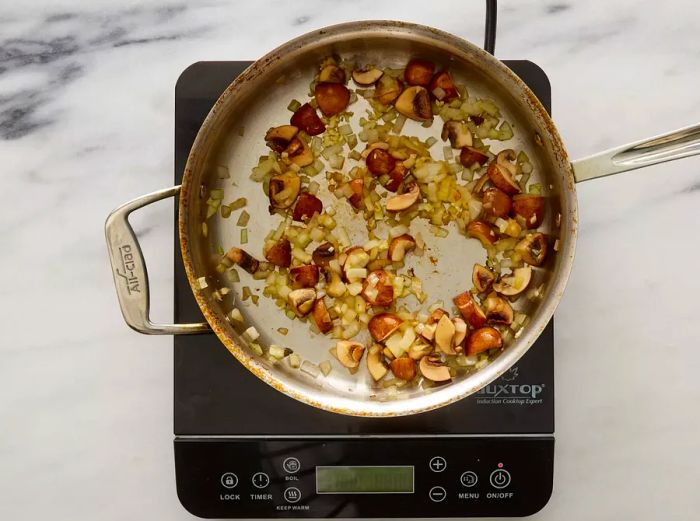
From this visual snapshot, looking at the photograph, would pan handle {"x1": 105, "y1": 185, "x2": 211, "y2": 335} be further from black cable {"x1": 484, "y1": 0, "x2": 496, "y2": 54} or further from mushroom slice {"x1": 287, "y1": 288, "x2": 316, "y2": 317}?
black cable {"x1": 484, "y1": 0, "x2": 496, "y2": 54}

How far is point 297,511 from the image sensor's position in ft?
2.77

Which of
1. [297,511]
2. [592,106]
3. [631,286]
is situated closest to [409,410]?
[297,511]

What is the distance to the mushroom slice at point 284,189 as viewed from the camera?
2.78 ft

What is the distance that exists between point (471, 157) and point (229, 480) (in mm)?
484

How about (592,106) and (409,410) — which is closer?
(409,410)

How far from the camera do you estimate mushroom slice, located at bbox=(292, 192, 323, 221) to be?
2.78 ft

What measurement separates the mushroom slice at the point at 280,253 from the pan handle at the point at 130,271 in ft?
0.49

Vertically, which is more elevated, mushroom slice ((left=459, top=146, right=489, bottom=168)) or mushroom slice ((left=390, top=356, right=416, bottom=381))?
mushroom slice ((left=459, top=146, right=489, bottom=168))

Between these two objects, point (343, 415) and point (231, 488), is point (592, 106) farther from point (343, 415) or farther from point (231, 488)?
point (231, 488)

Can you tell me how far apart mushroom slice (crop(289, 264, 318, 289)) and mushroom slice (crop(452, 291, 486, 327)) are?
17cm

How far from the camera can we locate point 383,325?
0.84 m

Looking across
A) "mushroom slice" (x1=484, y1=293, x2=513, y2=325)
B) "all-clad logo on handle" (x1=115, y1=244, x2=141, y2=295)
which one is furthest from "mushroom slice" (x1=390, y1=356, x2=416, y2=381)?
"all-clad logo on handle" (x1=115, y1=244, x2=141, y2=295)

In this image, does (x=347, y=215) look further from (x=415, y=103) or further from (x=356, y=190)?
(x=415, y=103)

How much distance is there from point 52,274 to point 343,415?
1.35 ft
